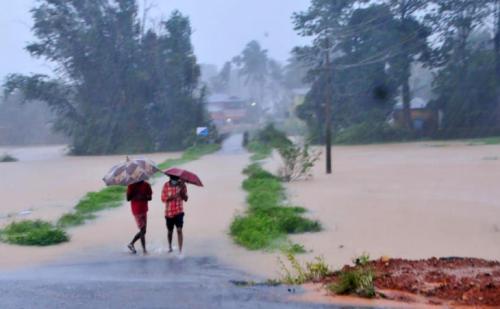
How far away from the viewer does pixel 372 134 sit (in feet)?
186

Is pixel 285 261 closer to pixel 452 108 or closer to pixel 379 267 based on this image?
pixel 379 267

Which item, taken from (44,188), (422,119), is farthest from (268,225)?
(422,119)

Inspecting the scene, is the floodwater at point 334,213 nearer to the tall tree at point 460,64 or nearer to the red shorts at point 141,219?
the red shorts at point 141,219

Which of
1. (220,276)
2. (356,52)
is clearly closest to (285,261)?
(220,276)

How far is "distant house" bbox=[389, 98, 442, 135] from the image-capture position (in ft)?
191

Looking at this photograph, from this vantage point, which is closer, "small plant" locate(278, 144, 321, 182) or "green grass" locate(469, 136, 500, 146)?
"small plant" locate(278, 144, 321, 182)

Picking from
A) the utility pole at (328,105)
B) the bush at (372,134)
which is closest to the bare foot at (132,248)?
the utility pole at (328,105)

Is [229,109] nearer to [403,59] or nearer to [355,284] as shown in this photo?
[403,59]

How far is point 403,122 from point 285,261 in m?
48.3

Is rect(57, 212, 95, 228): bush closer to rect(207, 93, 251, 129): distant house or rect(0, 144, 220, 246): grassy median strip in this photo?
rect(0, 144, 220, 246): grassy median strip

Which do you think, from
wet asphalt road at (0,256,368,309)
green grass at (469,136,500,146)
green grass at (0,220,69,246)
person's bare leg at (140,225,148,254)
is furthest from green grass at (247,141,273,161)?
wet asphalt road at (0,256,368,309)

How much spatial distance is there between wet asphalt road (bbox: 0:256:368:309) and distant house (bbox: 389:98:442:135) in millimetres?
48696

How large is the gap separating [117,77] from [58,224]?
141ft

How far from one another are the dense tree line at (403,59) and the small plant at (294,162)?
26999 millimetres
